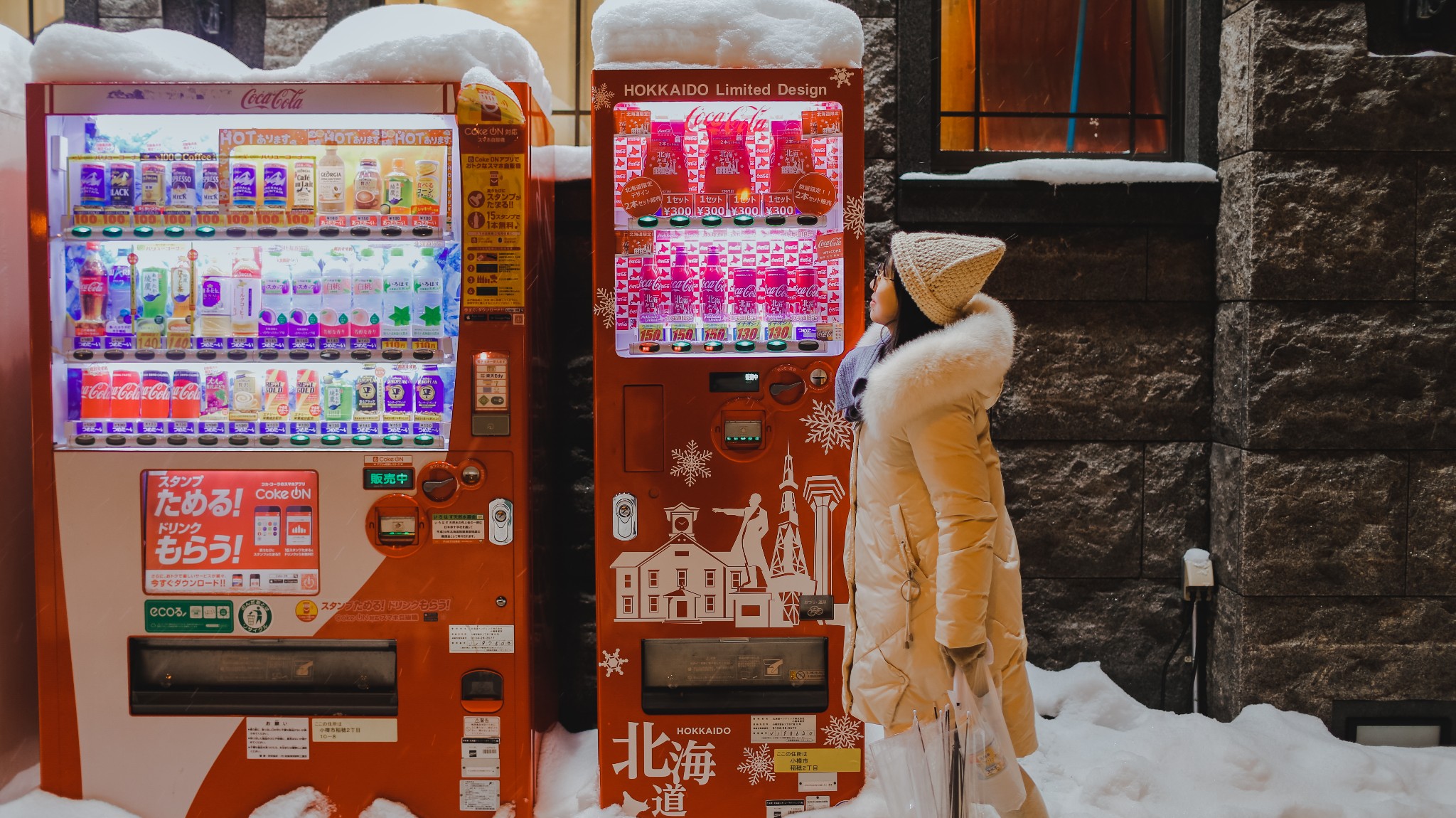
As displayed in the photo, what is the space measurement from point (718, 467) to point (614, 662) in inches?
28.0

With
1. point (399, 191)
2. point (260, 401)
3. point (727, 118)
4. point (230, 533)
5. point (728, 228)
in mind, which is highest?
point (727, 118)

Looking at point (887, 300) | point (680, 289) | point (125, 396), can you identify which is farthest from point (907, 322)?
point (125, 396)

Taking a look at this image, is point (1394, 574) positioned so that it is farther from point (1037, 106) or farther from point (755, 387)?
point (755, 387)

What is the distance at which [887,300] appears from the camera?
86.0 inches

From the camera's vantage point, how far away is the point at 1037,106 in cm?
370

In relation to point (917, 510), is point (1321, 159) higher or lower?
higher

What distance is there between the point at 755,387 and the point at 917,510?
2.43 feet

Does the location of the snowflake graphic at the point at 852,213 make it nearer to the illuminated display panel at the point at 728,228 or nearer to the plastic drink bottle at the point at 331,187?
the illuminated display panel at the point at 728,228

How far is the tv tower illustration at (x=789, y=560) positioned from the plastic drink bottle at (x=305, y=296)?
1.62 m

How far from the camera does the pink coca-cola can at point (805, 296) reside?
9.07 feet

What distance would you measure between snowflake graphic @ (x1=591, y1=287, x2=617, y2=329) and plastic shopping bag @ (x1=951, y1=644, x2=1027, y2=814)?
1.45 meters

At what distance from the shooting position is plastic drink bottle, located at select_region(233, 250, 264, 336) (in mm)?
2742

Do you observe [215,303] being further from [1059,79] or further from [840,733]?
[1059,79]

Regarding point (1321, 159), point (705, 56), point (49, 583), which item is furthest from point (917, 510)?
point (49, 583)
